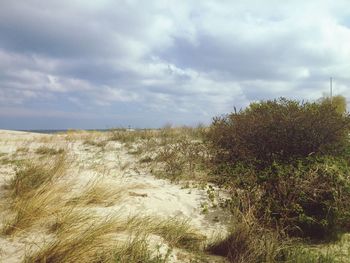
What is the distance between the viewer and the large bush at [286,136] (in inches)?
304

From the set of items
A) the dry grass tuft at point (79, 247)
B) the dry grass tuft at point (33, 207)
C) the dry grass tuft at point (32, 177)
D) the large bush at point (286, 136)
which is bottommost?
the dry grass tuft at point (79, 247)

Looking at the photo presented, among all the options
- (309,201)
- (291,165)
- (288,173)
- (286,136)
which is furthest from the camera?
(286,136)

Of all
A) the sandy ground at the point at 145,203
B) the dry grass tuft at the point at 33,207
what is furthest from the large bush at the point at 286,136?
the dry grass tuft at the point at 33,207

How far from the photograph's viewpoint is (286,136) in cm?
784

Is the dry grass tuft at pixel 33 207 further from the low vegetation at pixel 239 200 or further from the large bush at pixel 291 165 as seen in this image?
the large bush at pixel 291 165

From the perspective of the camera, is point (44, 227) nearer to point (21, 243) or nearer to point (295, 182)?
point (21, 243)

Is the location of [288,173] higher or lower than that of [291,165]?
lower

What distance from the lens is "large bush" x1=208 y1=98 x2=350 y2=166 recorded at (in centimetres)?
772

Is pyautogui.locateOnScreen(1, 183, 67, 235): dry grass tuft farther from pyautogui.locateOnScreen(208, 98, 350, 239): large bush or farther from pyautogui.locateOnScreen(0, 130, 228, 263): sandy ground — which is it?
pyautogui.locateOnScreen(208, 98, 350, 239): large bush

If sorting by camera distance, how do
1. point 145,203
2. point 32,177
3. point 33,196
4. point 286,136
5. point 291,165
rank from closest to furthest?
point 33,196, point 145,203, point 32,177, point 291,165, point 286,136

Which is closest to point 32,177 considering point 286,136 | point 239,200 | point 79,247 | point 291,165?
point 79,247

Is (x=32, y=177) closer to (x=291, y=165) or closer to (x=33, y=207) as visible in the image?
(x=33, y=207)

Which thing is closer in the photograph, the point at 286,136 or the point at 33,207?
the point at 33,207

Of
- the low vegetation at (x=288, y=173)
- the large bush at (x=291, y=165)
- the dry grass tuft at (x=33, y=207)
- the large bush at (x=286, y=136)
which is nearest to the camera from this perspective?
the dry grass tuft at (x=33, y=207)
